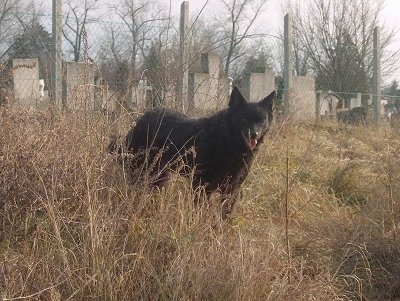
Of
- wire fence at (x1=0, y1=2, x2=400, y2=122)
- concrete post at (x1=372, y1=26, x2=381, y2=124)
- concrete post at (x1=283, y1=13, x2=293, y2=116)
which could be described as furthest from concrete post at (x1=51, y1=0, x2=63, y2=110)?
concrete post at (x1=372, y1=26, x2=381, y2=124)

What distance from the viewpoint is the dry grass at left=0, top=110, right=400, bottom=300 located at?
323 cm

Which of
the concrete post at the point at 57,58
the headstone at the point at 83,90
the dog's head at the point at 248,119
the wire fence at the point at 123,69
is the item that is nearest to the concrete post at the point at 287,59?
the wire fence at the point at 123,69

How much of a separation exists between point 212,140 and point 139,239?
2.02 m

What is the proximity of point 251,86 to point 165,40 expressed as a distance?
3.36 meters

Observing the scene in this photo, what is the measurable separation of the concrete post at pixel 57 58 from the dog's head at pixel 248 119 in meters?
1.61

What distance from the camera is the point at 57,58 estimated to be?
19.7 feet

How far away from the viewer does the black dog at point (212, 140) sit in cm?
536

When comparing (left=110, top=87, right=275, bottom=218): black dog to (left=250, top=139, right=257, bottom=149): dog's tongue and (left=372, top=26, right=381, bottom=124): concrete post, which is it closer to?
(left=250, top=139, right=257, bottom=149): dog's tongue

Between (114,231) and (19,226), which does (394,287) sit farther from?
(19,226)

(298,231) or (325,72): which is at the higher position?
(325,72)

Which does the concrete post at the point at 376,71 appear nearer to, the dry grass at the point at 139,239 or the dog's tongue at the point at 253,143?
the dog's tongue at the point at 253,143

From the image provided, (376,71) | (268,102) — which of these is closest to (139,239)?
(268,102)

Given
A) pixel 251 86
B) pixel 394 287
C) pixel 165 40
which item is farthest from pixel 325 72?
pixel 394 287

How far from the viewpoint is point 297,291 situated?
3363 millimetres
